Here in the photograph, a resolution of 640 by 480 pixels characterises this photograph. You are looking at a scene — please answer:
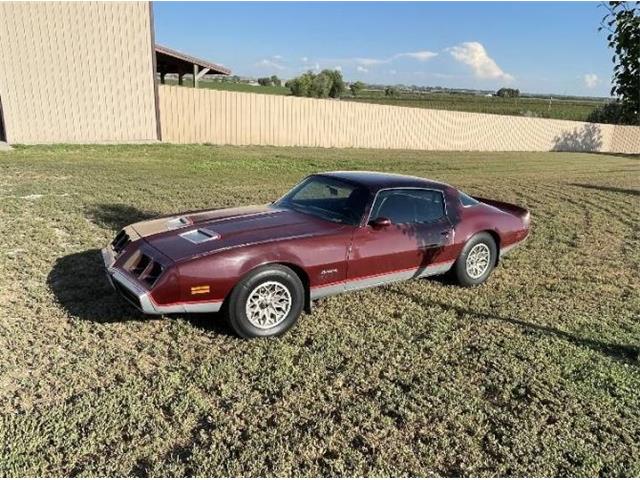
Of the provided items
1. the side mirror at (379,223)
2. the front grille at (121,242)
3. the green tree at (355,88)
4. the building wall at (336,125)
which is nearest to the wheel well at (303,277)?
the side mirror at (379,223)

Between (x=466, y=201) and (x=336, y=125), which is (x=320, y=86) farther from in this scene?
(x=466, y=201)

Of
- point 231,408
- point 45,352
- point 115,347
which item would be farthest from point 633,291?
point 45,352

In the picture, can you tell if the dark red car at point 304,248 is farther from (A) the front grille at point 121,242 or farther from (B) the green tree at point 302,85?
(B) the green tree at point 302,85

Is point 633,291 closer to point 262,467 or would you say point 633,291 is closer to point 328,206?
point 328,206

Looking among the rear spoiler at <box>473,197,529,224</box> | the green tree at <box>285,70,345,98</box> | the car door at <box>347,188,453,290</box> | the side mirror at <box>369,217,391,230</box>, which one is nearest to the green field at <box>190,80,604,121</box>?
the green tree at <box>285,70,345,98</box>

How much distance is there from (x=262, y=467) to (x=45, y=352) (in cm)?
202

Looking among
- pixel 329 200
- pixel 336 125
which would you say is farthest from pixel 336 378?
pixel 336 125

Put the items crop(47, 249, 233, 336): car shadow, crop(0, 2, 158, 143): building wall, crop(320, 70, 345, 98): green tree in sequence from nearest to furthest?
crop(47, 249, 233, 336): car shadow → crop(0, 2, 158, 143): building wall → crop(320, 70, 345, 98): green tree

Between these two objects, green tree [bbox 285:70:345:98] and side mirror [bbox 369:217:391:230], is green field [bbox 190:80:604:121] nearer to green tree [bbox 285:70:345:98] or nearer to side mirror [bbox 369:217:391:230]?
green tree [bbox 285:70:345:98]

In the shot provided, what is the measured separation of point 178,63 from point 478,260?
1910 cm

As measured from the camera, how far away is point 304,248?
4297mm

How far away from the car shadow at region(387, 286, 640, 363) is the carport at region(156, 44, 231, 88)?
17072 mm

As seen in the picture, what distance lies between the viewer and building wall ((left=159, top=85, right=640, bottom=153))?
1853cm

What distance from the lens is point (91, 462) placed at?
2.76 m
